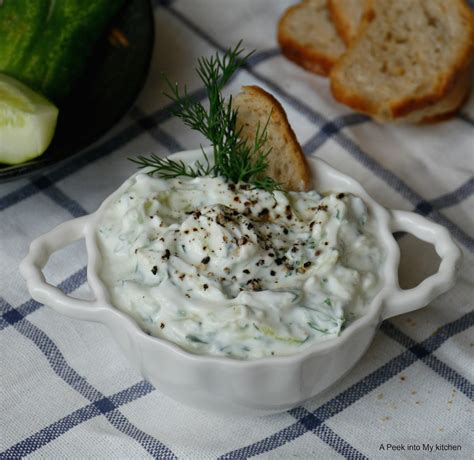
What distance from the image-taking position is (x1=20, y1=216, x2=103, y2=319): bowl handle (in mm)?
1563

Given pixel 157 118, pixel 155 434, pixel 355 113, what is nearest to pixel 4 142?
pixel 157 118

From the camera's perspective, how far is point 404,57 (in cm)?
254

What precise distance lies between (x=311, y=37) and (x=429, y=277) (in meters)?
1.23

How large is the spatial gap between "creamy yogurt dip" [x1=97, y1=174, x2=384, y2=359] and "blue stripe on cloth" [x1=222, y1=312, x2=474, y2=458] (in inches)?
11.2

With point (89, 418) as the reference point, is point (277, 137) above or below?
above

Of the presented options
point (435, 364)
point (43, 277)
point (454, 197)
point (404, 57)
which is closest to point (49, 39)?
point (43, 277)

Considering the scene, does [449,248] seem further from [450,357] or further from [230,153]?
[230,153]

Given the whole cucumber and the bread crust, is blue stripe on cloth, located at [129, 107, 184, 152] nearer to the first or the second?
the whole cucumber

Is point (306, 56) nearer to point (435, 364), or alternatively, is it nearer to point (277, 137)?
point (277, 137)

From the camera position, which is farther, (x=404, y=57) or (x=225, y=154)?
(x=404, y=57)

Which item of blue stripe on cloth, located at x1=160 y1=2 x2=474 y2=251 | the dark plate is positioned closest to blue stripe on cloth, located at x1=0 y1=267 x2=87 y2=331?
the dark plate

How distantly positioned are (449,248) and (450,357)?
283 mm

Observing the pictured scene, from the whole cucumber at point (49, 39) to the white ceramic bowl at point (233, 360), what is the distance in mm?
703

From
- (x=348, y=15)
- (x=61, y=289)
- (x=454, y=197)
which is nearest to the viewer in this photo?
(x=61, y=289)
